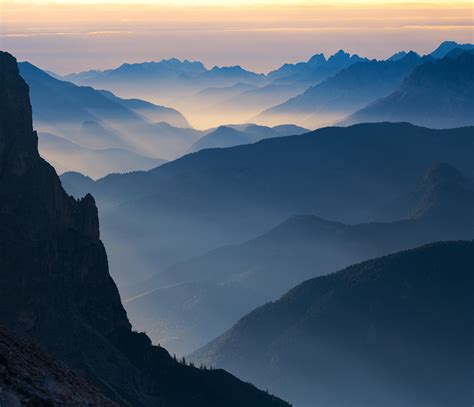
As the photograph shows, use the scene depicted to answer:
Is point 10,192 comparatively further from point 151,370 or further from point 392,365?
point 392,365

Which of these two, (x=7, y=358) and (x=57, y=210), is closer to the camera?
(x=7, y=358)

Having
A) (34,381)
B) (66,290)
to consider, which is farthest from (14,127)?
(34,381)

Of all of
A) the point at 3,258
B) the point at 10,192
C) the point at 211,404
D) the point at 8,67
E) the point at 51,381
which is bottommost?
the point at 51,381

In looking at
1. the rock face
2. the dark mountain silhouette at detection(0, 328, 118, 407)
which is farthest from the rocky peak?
the dark mountain silhouette at detection(0, 328, 118, 407)

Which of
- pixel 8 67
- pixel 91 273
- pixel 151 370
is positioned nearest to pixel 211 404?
pixel 151 370

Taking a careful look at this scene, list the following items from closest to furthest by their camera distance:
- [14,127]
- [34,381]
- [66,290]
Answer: [34,381]
[66,290]
[14,127]

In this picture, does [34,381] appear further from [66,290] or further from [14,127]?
[14,127]
